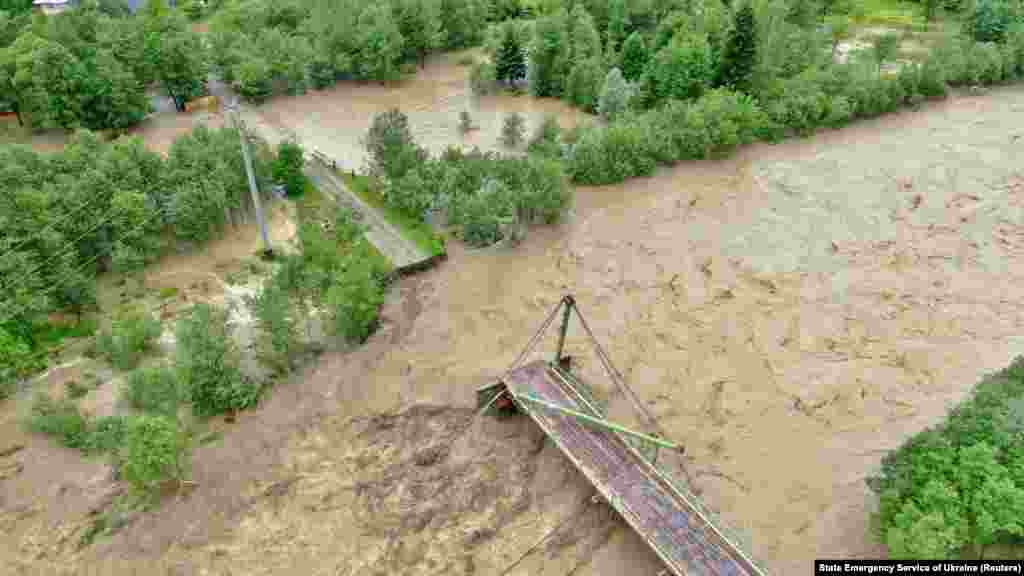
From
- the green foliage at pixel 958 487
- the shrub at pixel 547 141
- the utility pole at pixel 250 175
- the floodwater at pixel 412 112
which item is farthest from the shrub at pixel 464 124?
the green foliage at pixel 958 487

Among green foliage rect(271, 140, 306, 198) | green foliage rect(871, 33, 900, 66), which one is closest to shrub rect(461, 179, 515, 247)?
green foliage rect(271, 140, 306, 198)

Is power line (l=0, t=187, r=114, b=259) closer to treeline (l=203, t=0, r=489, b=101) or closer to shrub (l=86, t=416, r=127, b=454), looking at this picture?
shrub (l=86, t=416, r=127, b=454)

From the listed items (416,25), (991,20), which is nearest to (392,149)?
(416,25)

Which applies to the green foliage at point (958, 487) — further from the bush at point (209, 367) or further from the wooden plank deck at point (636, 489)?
the bush at point (209, 367)

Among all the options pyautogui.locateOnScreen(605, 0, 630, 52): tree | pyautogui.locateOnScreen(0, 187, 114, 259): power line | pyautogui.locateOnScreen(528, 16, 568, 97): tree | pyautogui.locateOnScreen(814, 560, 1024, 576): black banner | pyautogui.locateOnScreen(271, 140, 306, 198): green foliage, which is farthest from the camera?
pyautogui.locateOnScreen(605, 0, 630, 52): tree

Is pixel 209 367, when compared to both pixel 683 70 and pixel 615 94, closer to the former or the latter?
pixel 615 94

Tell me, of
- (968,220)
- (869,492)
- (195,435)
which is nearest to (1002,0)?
(968,220)
